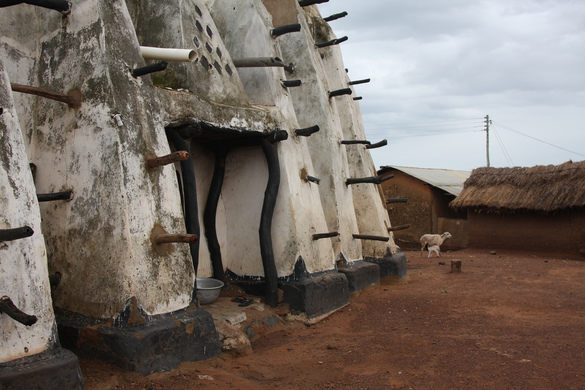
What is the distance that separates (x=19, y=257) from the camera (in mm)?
3701

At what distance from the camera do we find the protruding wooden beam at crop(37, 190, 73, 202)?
15.7ft

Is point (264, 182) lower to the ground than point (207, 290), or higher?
higher

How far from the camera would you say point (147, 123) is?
5.20 m

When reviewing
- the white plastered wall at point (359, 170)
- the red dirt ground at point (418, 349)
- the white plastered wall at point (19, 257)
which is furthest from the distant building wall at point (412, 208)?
the white plastered wall at point (19, 257)

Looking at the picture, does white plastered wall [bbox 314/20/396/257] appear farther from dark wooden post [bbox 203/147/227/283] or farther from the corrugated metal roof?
the corrugated metal roof

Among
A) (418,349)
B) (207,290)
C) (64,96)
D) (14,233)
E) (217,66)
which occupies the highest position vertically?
(217,66)

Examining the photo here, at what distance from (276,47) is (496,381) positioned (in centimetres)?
571

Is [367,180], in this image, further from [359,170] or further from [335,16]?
[335,16]

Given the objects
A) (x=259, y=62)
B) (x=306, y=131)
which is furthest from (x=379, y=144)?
(x=259, y=62)

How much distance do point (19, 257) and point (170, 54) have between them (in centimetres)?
255

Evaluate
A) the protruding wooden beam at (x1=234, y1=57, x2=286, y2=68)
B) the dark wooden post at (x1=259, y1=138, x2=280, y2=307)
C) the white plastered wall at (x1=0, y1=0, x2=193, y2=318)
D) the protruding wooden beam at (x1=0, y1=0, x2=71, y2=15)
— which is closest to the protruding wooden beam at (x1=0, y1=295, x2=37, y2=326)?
the white plastered wall at (x1=0, y1=0, x2=193, y2=318)

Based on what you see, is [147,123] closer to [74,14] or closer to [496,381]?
[74,14]

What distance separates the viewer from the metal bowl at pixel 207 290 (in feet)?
20.3

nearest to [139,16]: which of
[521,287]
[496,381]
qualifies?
[496,381]
